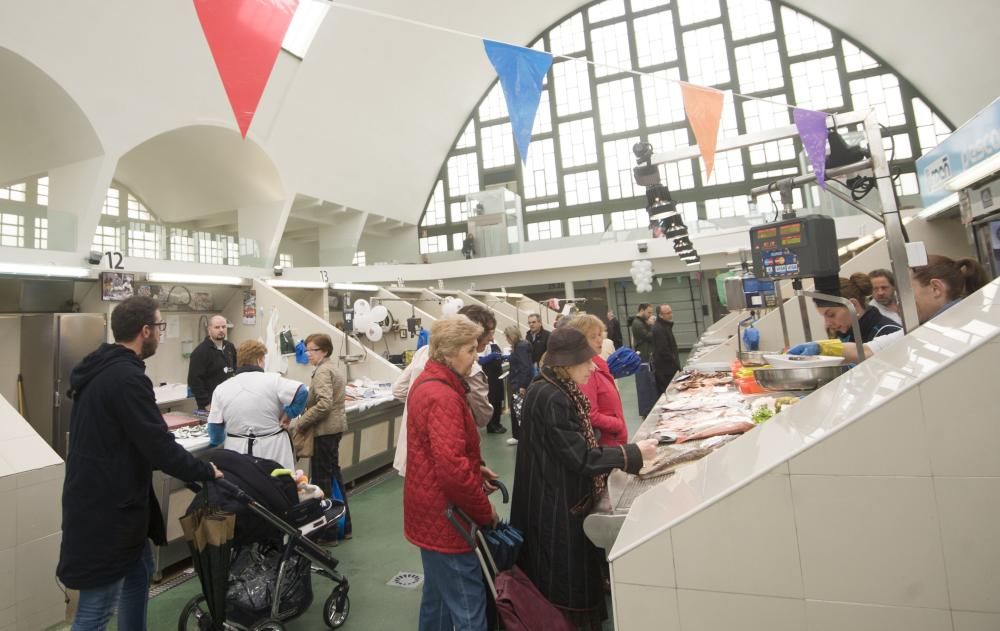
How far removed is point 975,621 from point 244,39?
3.24 m

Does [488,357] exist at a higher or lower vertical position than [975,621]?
higher

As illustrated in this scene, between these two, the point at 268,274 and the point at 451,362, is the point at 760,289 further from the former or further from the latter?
the point at 268,274

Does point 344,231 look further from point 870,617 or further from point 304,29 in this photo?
point 870,617

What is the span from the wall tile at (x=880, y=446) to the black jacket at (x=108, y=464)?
1.97 meters

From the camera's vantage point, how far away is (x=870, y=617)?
866 millimetres

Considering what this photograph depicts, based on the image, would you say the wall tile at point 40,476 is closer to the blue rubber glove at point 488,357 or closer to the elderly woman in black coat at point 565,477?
the elderly woman in black coat at point 565,477

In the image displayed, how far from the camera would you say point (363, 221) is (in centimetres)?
1616

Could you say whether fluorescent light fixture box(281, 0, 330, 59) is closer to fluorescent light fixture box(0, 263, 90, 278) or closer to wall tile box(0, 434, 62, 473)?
fluorescent light fixture box(0, 263, 90, 278)

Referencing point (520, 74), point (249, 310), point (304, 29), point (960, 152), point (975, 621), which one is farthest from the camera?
point (304, 29)

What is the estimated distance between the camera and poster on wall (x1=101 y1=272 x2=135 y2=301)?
417 cm

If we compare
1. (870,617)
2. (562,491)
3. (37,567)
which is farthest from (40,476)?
(870,617)

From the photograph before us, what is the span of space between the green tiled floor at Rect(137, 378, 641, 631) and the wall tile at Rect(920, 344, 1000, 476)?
2191 millimetres

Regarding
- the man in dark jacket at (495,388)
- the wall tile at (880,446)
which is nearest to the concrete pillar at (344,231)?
the man in dark jacket at (495,388)

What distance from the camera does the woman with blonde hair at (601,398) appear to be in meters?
2.15
